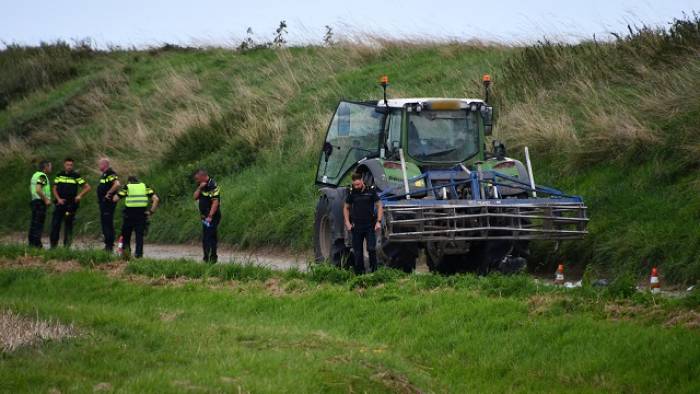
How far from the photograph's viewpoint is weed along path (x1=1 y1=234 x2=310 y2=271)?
2369cm

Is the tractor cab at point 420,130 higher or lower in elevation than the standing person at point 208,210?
higher

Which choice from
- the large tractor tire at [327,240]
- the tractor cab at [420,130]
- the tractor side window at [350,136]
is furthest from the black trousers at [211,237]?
the tractor cab at [420,130]

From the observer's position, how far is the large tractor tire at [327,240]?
18.9 meters

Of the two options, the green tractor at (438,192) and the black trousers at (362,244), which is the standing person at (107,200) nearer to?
the green tractor at (438,192)

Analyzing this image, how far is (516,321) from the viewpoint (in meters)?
13.0

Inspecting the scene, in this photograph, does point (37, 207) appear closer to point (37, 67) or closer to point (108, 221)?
point (108, 221)

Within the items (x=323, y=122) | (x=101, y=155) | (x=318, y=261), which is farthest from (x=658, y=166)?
(x=101, y=155)

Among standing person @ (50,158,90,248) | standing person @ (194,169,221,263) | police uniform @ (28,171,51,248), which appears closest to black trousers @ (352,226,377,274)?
standing person @ (194,169,221,263)

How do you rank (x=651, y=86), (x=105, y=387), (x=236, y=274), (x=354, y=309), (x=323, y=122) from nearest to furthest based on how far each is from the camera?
(x=105, y=387)
(x=354, y=309)
(x=236, y=274)
(x=651, y=86)
(x=323, y=122)

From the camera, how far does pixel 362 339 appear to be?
1366 cm

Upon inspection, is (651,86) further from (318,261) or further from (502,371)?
(502,371)

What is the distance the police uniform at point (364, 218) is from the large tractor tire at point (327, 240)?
1072 millimetres

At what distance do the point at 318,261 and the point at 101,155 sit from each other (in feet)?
58.1

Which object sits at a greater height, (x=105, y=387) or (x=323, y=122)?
(x=323, y=122)
